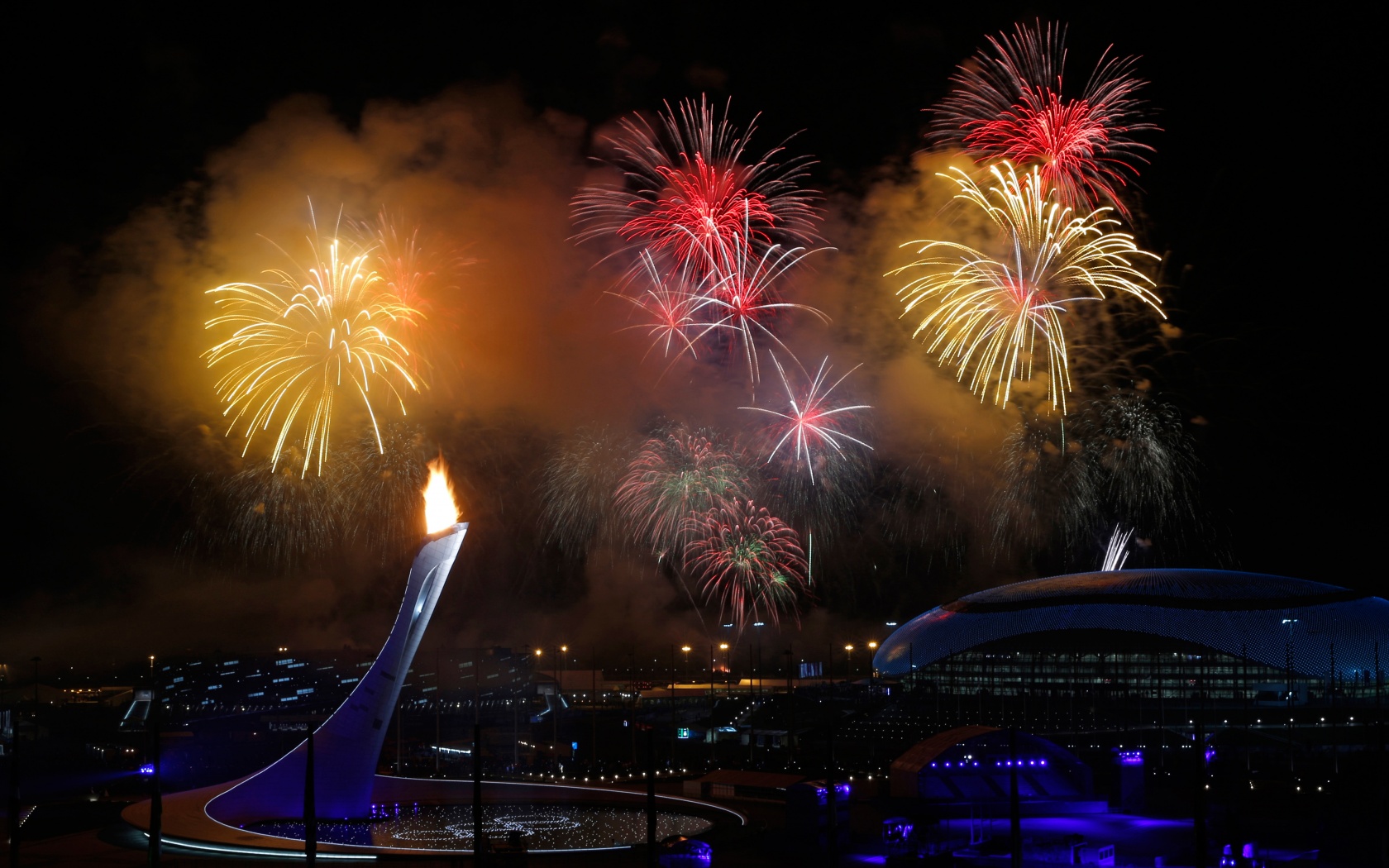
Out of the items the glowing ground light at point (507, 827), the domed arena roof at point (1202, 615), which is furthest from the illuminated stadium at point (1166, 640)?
the glowing ground light at point (507, 827)

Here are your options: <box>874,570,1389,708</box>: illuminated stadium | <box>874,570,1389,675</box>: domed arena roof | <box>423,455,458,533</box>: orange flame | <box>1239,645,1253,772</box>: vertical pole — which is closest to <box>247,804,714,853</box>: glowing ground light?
<box>423,455,458,533</box>: orange flame

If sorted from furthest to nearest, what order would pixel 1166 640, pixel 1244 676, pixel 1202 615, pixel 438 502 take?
pixel 1166 640
pixel 1202 615
pixel 1244 676
pixel 438 502

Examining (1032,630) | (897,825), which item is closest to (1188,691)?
(1032,630)

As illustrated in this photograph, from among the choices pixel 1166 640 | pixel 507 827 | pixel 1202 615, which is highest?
pixel 1202 615

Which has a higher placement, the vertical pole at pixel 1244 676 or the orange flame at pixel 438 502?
the orange flame at pixel 438 502

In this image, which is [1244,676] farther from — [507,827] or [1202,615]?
[507,827]

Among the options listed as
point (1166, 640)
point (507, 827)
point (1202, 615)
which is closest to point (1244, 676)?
point (1202, 615)

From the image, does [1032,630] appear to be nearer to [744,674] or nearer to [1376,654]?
[1376,654]

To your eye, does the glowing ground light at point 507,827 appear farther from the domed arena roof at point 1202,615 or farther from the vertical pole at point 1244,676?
the vertical pole at point 1244,676
